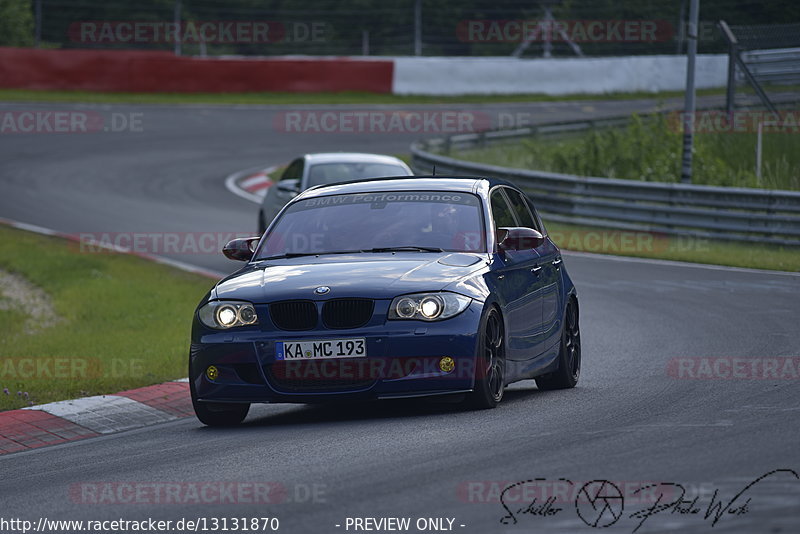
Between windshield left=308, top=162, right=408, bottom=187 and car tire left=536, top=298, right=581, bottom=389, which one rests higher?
windshield left=308, top=162, right=408, bottom=187

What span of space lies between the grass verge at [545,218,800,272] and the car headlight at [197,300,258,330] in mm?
11836

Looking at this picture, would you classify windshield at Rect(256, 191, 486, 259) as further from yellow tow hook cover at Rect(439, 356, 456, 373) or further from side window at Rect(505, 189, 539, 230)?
yellow tow hook cover at Rect(439, 356, 456, 373)

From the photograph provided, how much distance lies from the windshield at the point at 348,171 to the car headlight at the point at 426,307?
9.63 metres

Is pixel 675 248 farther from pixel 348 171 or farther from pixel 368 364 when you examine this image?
pixel 368 364

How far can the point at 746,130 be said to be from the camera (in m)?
29.7

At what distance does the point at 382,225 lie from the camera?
938cm

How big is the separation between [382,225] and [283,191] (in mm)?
8676

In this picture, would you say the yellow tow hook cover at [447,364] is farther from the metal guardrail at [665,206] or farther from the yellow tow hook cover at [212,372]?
the metal guardrail at [665,206]

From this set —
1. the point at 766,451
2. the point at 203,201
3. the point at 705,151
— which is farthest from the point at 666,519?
the point at 705,151

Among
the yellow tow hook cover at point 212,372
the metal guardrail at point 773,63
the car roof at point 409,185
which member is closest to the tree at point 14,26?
the metal guardrail at point 773,63

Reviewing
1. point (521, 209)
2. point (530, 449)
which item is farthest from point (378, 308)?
point (521, 209)

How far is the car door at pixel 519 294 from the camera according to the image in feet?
29.6

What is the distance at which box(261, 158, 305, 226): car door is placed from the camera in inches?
704
